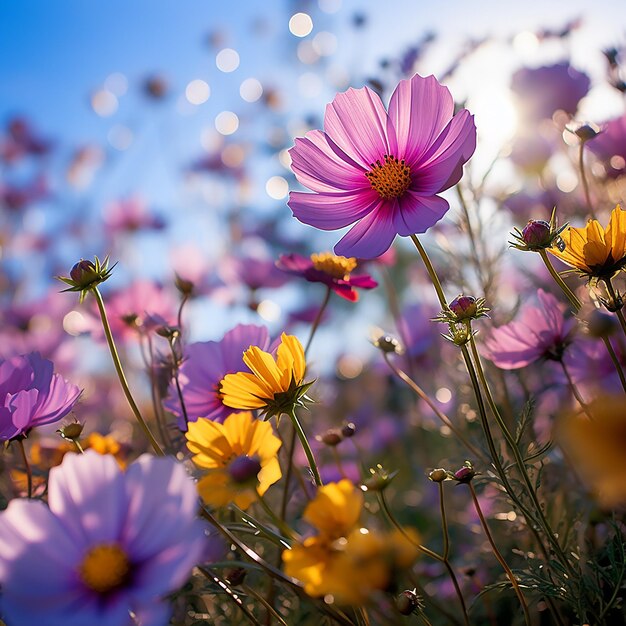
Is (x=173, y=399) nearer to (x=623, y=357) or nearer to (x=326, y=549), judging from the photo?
(x=326, y=549)

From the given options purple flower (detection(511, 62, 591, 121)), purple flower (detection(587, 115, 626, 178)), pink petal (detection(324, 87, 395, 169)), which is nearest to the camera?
pink petal (detection(324, 87, 395, 169))

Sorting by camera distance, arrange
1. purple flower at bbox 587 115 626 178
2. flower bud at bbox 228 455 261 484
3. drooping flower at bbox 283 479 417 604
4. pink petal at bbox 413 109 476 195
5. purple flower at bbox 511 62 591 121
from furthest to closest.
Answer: purple flower at bbox 511 62 591 121
purple flower at bbox 587 115 626 178
pink petal at bbox 413 109 476 195
flower bud at bbox 228 455 261 484
drooping flower at bbox 283 479 417 604

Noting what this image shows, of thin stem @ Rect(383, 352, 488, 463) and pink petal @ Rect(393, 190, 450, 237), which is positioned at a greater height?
pink petal @ Rect(393, 190, 450, 237)

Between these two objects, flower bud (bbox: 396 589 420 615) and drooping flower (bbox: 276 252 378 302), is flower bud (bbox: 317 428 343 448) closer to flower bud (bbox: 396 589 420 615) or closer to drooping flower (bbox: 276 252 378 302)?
drooping flower (bbox: 276 252 378 302)

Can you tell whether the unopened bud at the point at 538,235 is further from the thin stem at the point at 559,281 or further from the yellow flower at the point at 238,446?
the yellow flower at the point at 238,446

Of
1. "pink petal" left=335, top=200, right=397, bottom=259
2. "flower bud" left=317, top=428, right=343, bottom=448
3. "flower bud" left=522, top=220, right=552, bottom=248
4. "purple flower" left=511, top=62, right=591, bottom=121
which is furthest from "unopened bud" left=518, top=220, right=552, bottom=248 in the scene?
"purple flower" left=511, top=62, right=591, bottom=121

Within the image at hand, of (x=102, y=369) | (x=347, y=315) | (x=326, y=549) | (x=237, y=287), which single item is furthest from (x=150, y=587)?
(x=347, y=315)
